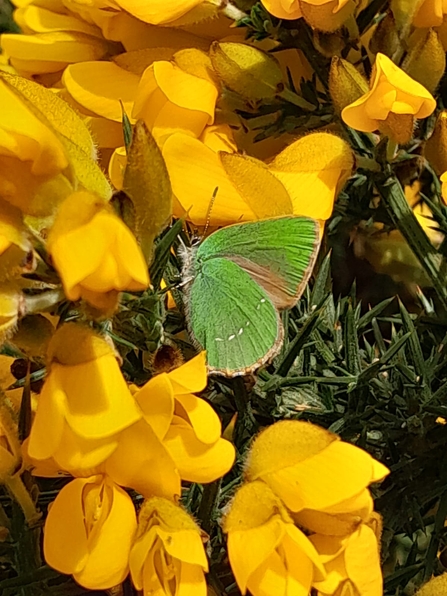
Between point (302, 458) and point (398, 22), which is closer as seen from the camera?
point (302, 458)

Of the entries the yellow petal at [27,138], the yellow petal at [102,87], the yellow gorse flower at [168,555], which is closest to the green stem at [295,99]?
the yellow petal at [102,87]

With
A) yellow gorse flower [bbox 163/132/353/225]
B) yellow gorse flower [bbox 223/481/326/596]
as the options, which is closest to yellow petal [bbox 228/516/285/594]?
yellow gorse flower [bbox 223/481/326/596]

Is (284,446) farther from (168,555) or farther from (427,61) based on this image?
(427,61)

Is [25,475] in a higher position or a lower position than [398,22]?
lower

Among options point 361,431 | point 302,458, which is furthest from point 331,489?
point 361,431

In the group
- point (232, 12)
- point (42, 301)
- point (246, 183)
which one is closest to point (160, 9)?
point (232, 12)

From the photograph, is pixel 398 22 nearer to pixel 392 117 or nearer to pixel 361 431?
pixel 392 117
